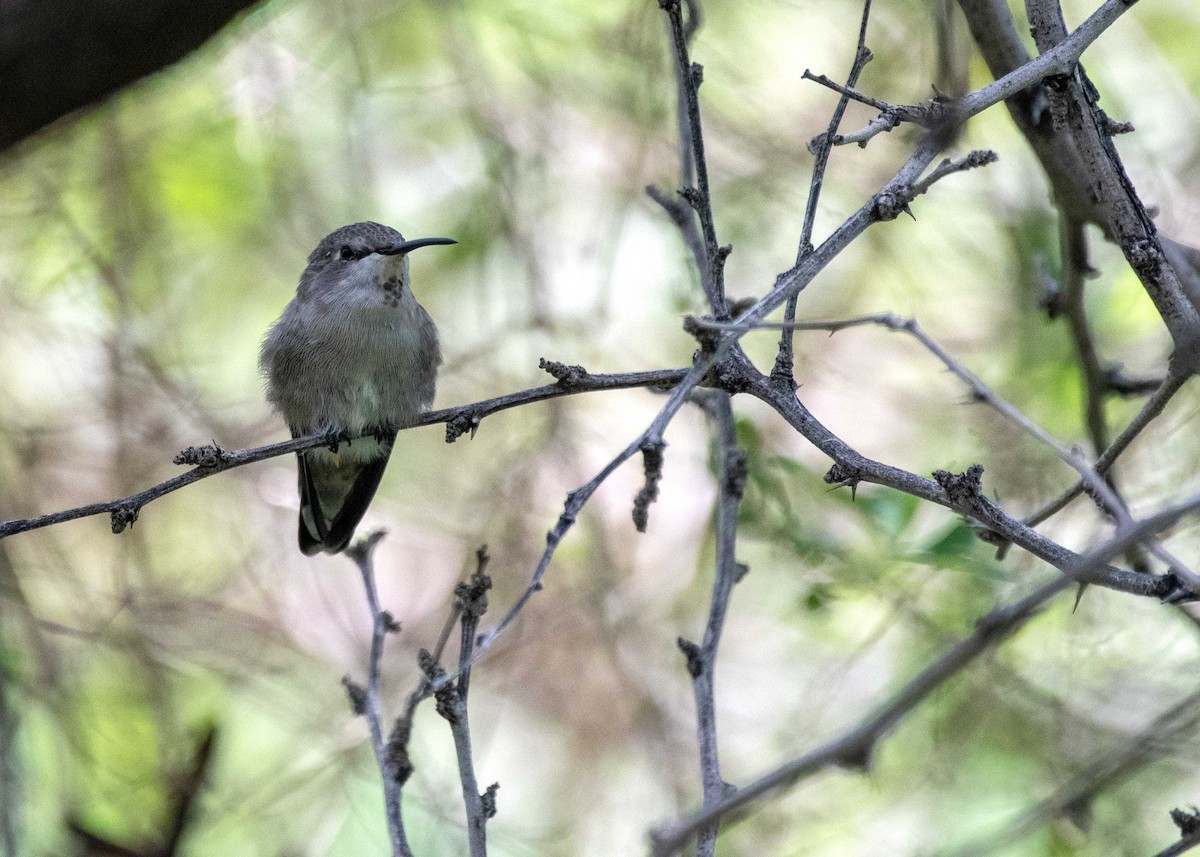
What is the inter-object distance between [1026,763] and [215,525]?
3865 millimetres

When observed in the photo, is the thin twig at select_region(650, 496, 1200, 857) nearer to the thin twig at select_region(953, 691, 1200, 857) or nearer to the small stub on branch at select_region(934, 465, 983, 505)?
the thin twig at select_region(953, 691, 1200, 857)

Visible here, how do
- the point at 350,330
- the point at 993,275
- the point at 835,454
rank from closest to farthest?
the point at 835,454
the point at 350,330
the point at 993,275

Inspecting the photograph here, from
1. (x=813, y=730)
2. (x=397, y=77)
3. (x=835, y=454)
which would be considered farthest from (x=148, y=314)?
(x=835, y=454)

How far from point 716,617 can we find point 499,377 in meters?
3.04

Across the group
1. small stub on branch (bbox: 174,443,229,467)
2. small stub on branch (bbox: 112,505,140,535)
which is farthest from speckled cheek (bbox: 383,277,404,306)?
small stub on branch (bbox: 112,505,140,535)

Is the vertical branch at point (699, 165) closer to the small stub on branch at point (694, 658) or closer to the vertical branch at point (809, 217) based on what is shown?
the vertical branch at point (809, 217)

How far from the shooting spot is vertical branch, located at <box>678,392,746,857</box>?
2.33 metres

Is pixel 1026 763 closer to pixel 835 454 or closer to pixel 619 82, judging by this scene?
pixel 835 454

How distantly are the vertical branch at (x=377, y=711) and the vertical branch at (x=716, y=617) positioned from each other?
628mm

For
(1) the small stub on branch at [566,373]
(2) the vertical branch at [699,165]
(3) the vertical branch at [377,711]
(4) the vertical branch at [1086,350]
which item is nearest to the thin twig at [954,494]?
(2) the vertical branch at [699,165]

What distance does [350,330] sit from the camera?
4.28m

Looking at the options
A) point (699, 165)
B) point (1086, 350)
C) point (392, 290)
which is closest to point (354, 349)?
point (392, 290)

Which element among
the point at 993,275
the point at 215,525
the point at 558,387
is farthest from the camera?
the point at 215,525

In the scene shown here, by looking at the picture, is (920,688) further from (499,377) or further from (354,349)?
(499,377)
